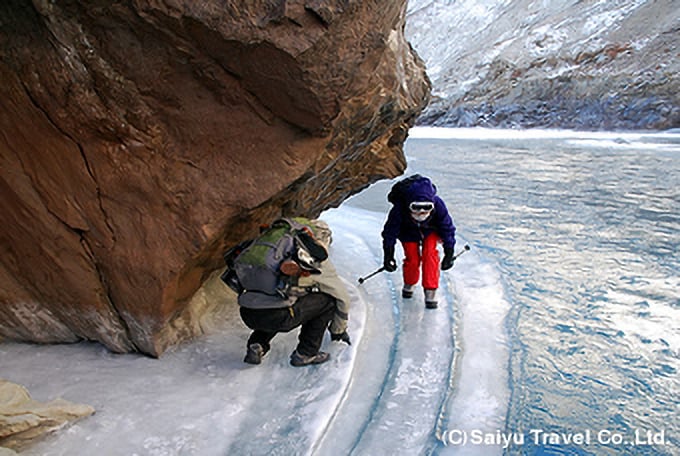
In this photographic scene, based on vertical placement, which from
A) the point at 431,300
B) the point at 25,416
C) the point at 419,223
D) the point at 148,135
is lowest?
the point at 431,300

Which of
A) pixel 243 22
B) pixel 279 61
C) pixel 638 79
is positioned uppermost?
pixel 243 22

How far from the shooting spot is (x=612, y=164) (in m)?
13.8

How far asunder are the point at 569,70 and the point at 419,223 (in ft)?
146

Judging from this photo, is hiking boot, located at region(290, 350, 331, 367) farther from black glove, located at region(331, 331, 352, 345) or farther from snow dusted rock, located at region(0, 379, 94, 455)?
snow dusted rock, located at region(0, 379, 94, 455)

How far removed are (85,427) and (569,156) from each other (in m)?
16.2

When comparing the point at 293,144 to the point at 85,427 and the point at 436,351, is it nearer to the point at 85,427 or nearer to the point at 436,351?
the point at 436,351

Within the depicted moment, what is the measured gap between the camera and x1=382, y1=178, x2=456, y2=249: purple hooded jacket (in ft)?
13.8

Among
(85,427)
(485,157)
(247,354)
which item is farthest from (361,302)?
(485,157)

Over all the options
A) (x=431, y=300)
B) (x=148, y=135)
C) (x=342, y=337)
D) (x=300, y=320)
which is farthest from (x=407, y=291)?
(x=148, y=135)

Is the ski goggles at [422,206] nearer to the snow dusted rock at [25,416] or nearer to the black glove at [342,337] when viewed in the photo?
the black glove at [342,337]

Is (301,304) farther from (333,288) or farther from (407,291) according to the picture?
(407,291)

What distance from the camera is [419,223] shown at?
171 inches

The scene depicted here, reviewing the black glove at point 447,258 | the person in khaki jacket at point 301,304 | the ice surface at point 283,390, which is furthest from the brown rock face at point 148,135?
the black glove at point 447,258

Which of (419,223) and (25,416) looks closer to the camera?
(25,416)
